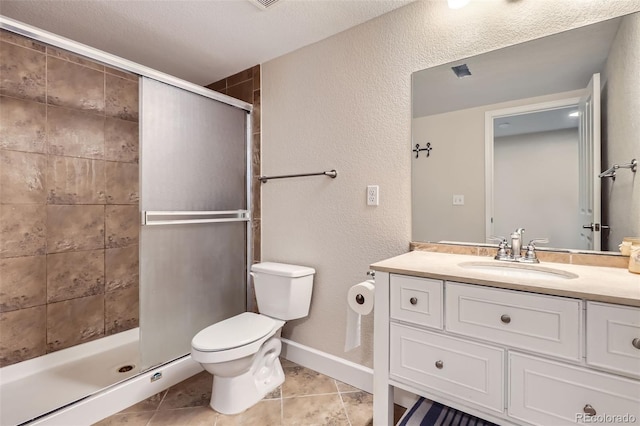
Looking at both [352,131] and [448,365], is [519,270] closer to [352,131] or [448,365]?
[448,365]

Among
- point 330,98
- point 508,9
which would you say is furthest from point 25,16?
point 508,9

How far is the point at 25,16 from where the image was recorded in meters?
1.74

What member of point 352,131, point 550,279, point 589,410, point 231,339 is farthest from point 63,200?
point 589,410

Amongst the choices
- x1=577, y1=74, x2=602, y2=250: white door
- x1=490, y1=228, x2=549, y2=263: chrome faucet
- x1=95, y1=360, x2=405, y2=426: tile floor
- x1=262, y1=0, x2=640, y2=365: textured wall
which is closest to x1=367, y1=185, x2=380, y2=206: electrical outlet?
x1=262, y1=0, x2=640, y2=365: textured wall

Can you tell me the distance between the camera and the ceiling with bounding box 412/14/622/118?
4.20 ft

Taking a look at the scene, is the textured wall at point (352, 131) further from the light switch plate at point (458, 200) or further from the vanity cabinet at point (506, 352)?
the vanity cabinet at point (506, 352)

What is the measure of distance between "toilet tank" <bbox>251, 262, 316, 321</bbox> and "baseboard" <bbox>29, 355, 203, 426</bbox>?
23.7 inches

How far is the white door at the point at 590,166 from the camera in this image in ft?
4.17

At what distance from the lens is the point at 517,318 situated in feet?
3.32

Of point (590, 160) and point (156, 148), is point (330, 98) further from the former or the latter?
point (590, 160)

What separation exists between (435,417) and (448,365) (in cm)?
39

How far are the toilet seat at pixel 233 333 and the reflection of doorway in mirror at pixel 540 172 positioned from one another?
4.26 feet

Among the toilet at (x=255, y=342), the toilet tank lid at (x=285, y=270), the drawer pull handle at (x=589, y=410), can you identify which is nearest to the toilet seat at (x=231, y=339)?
the toilet at (x=255, y=342)
